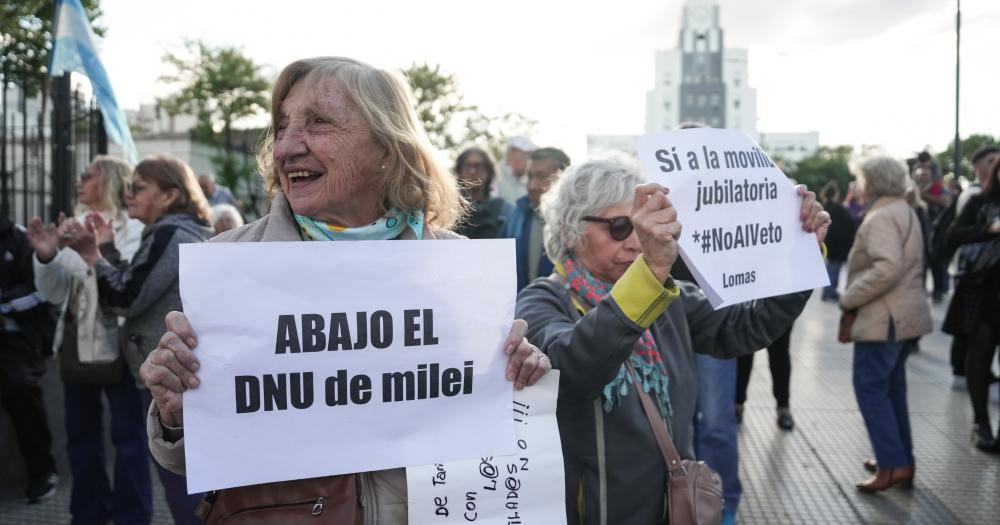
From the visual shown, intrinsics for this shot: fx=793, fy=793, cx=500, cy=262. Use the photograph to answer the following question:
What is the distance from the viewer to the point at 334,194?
5.96ft

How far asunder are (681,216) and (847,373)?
717 centimetres

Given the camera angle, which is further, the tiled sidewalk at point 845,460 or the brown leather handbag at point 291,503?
the tiled sidewalk at point 845,460

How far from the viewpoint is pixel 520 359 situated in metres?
1.75

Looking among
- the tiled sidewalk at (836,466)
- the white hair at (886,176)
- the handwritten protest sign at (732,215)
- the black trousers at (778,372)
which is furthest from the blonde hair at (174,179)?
the black trousers at (778,372)

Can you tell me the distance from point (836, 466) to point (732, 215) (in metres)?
3.79

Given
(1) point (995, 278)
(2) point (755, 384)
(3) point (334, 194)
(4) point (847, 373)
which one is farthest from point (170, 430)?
(4) point (847, 373)

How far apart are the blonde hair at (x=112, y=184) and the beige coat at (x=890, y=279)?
433cm

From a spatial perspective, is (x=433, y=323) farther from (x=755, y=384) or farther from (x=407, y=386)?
(x=755, y=384)

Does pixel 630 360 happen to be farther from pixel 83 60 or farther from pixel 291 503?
pixel 83 60

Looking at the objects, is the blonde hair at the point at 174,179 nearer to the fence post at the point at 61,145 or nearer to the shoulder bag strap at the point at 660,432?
the shoulder bag strap at the point at 660,432

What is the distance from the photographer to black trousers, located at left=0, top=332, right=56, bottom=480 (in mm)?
4770

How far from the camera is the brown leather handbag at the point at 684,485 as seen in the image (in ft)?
6.92

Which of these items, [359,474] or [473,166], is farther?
[473,166]

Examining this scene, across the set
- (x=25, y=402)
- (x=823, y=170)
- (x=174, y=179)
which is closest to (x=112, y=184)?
(x=174, y=179)
